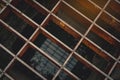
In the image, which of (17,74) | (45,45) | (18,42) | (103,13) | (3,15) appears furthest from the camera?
(45,45)

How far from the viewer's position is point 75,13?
8.79ft

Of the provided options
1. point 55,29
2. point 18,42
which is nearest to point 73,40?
point 55,29

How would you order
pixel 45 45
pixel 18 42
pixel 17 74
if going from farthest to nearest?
pixel 45 45, pixel 18 42, pixel 17 74

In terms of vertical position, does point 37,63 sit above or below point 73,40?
below

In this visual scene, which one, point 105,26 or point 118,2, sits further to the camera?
point 105,26

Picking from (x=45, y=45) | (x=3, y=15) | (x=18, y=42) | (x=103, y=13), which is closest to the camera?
(x=3, y=15)

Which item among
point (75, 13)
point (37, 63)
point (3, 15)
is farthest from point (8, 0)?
point (37, 63)

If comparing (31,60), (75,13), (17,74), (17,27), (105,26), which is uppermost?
(105,26)

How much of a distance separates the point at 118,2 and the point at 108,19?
23 cm

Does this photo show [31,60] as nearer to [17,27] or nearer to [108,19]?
[17,27]

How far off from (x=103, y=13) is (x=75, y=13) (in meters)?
0.33

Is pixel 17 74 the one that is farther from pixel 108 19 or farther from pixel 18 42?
pixel 108 19

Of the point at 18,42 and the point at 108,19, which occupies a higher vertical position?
the point at 108,19

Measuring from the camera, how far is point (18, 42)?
A: 11.1 ft
